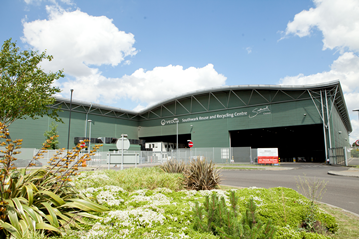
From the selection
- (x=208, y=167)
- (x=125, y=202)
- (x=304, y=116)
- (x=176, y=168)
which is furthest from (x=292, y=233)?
(x=304, y=116)

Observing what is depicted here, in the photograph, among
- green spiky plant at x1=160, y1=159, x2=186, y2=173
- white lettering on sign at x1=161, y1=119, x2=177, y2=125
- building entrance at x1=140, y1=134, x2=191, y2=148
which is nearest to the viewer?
green spiky plant at x1=160, y1=159, x2=186, y2=173

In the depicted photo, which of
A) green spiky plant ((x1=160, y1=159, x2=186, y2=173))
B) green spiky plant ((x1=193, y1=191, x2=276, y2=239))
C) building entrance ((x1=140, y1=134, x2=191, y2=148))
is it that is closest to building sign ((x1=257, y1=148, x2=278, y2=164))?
green spiky plant ((x1=160, y1=159, x2=186, y2=173))

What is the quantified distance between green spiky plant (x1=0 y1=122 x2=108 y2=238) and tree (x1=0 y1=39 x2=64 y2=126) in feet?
32.9

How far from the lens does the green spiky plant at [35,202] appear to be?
9.90ft

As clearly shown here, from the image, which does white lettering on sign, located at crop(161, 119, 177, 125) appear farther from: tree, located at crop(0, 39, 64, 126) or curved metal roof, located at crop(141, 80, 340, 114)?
tree, located at crop(0, 39, 64, 126)

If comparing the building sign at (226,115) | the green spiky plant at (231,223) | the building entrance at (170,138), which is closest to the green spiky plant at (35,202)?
the green spiky plant at (231,223)

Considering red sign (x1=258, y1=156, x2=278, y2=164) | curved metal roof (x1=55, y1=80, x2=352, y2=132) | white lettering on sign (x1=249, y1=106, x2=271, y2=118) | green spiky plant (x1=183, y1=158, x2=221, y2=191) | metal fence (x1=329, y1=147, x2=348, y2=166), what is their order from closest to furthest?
green spiky plant (x1=183, y1=158, x2=221, y2=191), metal fence (x1=329, y1=147, x2=348, y2=166), red sign (x1=258, y1=156, x2=278, y2=164), curved metal roof (x1=55, y1=80, x2=352, y2=132), white lettering on sign (x1=249, y1=106, x2=271, y2=118)

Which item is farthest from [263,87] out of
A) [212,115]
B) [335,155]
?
[335,155]

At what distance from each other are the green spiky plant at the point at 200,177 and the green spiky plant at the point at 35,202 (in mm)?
4236

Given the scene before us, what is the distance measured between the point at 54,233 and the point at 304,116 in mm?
34722

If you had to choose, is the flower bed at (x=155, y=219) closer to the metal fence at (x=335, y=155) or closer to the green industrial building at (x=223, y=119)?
the green industrial building at (x=223, y=119)

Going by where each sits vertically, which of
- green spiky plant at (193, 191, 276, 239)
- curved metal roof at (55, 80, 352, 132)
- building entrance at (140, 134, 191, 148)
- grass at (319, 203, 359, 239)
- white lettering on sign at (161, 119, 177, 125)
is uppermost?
curved metal roof at (55, 80, 352, 132)

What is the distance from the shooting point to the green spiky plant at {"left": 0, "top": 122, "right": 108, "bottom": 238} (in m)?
3.02

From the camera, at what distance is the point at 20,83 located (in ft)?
40.9
